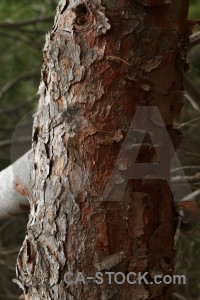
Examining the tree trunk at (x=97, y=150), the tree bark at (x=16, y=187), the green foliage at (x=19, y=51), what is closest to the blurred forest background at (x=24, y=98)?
the green foliage at (x=19, y=51)

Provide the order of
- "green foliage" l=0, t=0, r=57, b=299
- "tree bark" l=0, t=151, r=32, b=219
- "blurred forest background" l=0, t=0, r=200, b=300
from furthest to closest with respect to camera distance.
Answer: "green foliage" l=0, t=0, r=57, b=299
"blurred forest background" l=0, t=0, r=200, b=300
"tree bark" l=0, t=151, r=32, b=219

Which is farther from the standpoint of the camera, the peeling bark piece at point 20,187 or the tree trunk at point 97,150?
the peeling bark piece at point 20,187

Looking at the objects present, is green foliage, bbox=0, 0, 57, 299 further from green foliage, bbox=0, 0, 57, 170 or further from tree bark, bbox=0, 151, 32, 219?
Answer: tree bark, bbox=0, 151, 32, 219

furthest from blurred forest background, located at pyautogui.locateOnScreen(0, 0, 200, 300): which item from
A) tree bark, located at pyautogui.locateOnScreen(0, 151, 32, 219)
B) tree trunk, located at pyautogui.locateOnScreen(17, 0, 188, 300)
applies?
tree trunk, located at pyautogui.locateOnScreen(17, 0, 188, 300)

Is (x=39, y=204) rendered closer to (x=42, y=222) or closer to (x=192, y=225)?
(x=42, y=222)

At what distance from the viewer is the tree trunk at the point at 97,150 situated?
1.12 m

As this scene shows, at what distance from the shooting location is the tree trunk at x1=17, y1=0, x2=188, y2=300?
1.12 metres

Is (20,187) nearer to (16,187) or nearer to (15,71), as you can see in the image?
(16,187)

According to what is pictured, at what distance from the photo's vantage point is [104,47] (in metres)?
1.15

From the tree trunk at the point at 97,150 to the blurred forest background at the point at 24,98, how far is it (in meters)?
0.96

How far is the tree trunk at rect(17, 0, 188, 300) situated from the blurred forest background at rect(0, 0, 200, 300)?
0.96 meters

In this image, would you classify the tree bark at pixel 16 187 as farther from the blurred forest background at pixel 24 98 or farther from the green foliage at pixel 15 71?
the green foliage at pixel 15 71

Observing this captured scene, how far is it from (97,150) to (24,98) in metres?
2.66

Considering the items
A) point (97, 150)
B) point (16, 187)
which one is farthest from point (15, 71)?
point (97, 150)
